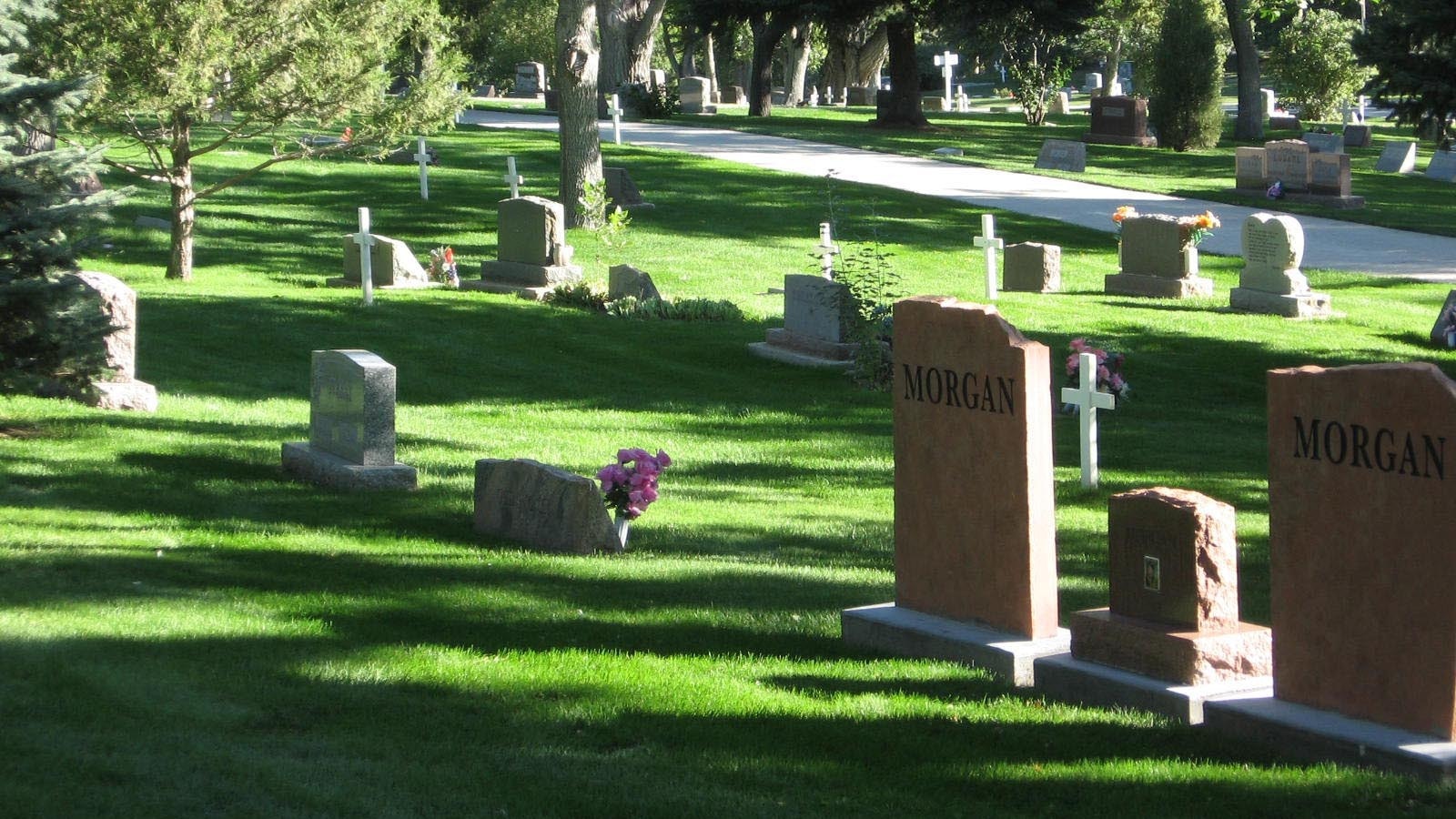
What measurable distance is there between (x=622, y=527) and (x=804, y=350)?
821 centimetres

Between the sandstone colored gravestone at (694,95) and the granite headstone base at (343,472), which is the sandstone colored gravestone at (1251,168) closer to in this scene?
the sandstone colored gravestone at (694,95)

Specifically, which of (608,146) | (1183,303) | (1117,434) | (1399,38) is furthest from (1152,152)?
(1117,434)

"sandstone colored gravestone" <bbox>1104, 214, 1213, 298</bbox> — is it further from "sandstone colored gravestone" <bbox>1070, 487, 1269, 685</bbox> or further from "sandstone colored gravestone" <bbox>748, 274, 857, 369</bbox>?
"sandstone colored gravestone" <bbox>1070, 487, 1269, 685</bbox>

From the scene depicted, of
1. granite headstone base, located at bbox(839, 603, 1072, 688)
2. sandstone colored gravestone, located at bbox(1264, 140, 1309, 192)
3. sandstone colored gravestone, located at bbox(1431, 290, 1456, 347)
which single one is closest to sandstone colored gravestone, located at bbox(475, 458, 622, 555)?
granite headstone base, located at bbox(839, 603, 1072, 688)

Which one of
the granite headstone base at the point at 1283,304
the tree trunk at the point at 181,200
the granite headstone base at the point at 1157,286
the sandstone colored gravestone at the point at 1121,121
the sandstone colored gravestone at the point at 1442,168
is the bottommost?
the granite headstone base at the point at 1283,304

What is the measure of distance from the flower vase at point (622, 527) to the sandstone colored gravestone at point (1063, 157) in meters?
28.9

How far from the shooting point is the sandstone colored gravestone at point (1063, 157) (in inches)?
1451

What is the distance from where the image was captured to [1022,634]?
6996mm

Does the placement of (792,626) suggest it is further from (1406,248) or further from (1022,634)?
(1406,248)

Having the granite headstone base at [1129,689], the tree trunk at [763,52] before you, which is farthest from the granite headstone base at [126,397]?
the tree trunk at [763,52]

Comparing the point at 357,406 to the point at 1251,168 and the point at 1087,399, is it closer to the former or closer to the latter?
the point at 1087,399

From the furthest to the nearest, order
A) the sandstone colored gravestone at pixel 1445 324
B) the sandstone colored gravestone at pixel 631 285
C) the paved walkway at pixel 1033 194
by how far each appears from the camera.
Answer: the paved walkway at pixel 1033 194 → the sandstone colored gravestone at pixel 631 285 → the sandstone colored gravestone at pixel 1445 324

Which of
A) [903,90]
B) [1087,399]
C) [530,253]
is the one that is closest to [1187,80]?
[903,90]

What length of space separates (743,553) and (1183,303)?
13.7m
